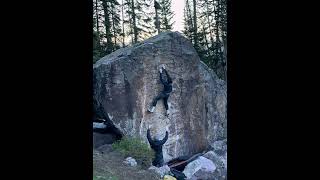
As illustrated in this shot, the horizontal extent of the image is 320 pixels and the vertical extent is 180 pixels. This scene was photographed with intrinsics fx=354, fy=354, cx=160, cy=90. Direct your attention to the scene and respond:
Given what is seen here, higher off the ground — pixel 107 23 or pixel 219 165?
pixel 107 23

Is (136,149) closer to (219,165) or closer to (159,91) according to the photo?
(159,91)

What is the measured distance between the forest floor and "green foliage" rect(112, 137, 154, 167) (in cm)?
26

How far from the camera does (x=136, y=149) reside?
896 centimetres

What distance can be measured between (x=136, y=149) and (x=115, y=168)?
152cm

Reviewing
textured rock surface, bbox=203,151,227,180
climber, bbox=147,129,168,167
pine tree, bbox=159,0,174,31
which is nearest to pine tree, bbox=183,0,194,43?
pine tree, bbox=159,0,174,31

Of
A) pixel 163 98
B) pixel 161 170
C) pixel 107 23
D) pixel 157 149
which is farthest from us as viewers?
pixel 107 23

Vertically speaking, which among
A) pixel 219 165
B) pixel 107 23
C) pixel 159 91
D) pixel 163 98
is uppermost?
pixel 107 23

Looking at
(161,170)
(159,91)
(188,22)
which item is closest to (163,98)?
(159,91)

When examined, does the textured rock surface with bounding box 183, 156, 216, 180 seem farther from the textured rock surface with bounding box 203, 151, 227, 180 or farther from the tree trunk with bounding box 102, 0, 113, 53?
the tree trunk with bounding box 102, 0, 113, 53

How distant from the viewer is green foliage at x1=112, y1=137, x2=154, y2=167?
863 centimetres

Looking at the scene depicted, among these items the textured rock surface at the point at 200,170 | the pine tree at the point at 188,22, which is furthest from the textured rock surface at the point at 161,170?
the pine tree at the point at 188,22

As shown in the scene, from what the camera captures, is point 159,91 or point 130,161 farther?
point 159,91
